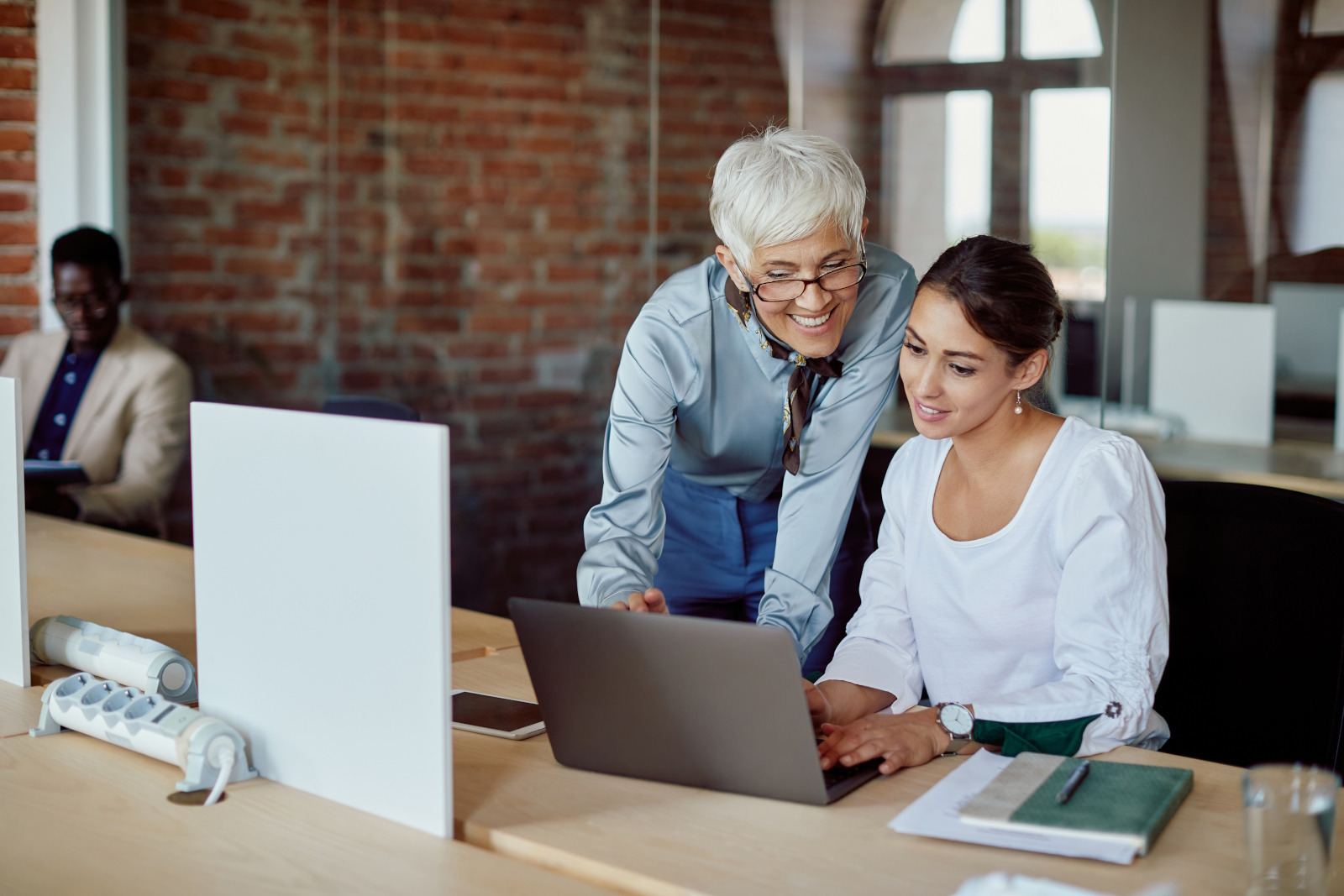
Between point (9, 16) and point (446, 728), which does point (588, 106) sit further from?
point (446, 728)

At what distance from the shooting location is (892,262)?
1943 mm

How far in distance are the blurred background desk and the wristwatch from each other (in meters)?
1.52

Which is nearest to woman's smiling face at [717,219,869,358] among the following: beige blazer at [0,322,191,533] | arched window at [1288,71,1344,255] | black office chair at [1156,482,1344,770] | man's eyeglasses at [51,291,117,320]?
black office chair at [1156,482,1344,770]

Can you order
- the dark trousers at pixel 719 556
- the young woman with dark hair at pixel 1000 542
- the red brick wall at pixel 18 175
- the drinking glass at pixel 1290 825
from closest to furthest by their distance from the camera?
the drinking glass at pixel 1290 825 → the young woman with dark hair at pixel 1000 542 → the dark trousers at pixel 719 556 → the red brick wall at pixel 18 175

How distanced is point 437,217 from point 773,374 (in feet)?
7.80

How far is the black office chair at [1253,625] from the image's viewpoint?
5.30ft

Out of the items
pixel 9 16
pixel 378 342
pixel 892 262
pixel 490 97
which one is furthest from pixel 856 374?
pixel 9 16

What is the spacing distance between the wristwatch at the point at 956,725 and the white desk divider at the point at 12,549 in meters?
1.11

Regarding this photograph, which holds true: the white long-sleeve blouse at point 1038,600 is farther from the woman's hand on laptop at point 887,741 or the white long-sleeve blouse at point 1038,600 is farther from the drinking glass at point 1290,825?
the drinking glass at point 1290,825

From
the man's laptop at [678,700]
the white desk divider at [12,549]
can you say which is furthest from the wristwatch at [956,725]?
the white desk divider at [12,549]

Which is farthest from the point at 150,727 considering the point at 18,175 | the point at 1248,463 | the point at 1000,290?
the point at 18,175

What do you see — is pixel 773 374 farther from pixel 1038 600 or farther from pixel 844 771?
pixel 844 771

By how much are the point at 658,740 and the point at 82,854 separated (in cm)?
53

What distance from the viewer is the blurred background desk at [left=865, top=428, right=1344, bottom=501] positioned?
9.42ft
